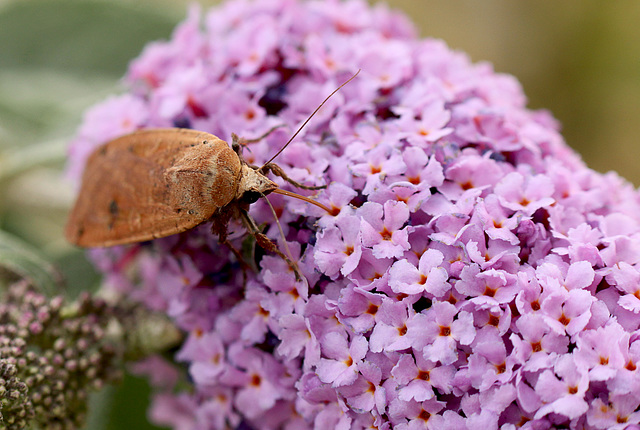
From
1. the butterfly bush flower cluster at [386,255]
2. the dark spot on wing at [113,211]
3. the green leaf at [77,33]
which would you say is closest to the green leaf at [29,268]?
the butterfly bush flower cluster at [386,255]

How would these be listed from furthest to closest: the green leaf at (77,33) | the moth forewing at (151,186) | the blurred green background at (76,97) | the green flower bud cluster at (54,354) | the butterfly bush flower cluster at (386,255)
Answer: the green leaf at (77,33) < the blurred green background at (76,97) < the moth forewing at (151,186) < the green flower bud cluster at (54,354) < the butterfly bush flower cluster at (386,255)

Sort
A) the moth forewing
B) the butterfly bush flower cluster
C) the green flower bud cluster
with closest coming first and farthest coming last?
the butterfly bush flower cluster
the green flower bud cluster
the moth forewing

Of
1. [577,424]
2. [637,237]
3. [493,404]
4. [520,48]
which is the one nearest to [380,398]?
[493,404]

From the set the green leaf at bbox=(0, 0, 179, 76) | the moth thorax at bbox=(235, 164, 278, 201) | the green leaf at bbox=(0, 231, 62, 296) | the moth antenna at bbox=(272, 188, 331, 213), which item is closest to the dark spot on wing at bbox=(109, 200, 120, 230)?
the green leaf at bbox=(0, 231, 62, 296)

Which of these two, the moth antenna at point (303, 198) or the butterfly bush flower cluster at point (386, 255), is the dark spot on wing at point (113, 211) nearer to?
the butterfly bush flower cluster at point (386, 255)

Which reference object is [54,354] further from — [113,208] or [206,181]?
[206,181]

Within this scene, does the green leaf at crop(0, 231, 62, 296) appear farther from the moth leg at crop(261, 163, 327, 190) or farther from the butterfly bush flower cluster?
the moth leg at crop(261, 163, 327, 190)
